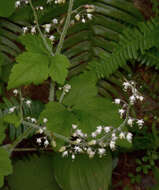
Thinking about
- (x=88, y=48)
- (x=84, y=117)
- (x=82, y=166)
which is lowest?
(x=82, y=166)

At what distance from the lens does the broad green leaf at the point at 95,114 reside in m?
2.60

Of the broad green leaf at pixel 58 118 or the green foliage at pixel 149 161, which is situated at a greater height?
the broad green leaf at pixel 58 118

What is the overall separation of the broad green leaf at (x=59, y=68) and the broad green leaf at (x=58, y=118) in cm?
35

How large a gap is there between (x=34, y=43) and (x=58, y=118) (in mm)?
768

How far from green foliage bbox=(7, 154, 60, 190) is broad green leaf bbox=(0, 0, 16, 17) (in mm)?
1804

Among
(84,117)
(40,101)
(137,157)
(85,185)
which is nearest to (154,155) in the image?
(137,157)

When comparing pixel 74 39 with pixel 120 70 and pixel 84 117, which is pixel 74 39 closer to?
pixel 120 70

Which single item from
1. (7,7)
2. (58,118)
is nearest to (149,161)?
(58,118)

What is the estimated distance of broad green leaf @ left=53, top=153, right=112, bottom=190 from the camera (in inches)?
114

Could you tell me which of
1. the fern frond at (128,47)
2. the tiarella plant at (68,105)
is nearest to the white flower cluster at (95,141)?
the tiarella plant at (68,105)

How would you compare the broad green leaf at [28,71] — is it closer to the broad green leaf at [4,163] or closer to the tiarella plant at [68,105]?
the tiarella plant at [68,105]

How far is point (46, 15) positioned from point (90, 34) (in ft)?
2.09

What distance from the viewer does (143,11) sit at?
146 inches

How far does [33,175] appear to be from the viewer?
3.15 metres
